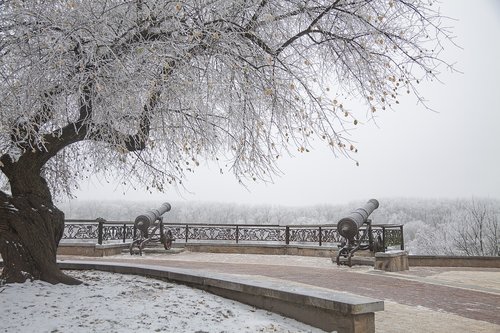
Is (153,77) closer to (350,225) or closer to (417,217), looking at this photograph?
(350,225)

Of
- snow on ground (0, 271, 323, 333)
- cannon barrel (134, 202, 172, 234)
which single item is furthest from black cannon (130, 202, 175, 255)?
snow on ground (0, 271, 323, 333)

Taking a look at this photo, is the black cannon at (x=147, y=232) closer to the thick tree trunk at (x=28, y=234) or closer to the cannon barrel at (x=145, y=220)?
the cannon barrel at (x=145, y=220)

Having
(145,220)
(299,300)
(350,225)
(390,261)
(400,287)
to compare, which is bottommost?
(400,287)

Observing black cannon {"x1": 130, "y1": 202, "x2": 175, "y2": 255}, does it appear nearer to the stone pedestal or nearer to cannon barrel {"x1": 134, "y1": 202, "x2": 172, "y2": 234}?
cannon barrel {"x1": 134, "y1": 202, "x2": 172, "y2": 234}

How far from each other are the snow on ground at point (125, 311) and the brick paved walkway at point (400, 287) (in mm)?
3319

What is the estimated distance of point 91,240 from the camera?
1980 cm

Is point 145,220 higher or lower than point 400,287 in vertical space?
higher

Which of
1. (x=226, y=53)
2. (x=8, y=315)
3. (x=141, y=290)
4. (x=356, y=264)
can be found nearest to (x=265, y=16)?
(x=226, y=53)

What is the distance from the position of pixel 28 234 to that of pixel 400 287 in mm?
7025

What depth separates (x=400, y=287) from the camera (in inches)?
364

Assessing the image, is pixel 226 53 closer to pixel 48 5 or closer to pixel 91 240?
pixel 48 5

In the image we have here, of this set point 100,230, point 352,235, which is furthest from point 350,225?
point 100,230

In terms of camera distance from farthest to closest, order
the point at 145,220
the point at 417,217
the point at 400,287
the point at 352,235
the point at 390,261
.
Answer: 1. the point at 417,217
2. the point at 145,220
3. the point at 352,235
4. the point at 390,261
5. the point at 400,287

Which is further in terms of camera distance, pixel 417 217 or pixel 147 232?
pixel 417 217
